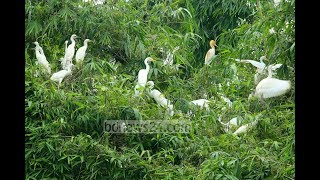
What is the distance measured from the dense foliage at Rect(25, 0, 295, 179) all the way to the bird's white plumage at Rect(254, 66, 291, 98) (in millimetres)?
38

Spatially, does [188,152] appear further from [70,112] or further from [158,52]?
[158,52]

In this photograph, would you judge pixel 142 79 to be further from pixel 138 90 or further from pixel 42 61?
pixel 42 61

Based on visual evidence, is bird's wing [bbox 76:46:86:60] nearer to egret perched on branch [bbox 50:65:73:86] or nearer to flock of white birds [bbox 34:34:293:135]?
flock of white birds [bbox 34:34:293:135]

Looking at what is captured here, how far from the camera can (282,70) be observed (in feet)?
8.05

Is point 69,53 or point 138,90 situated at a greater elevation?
point 69,53

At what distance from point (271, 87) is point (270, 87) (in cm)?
2

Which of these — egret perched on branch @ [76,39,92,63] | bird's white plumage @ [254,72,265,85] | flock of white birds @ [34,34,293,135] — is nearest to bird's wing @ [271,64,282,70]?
flock of white birds @ [34,34,293,135]

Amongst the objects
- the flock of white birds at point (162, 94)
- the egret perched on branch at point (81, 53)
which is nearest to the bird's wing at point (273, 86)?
the flock of white birds at point (162, 94)

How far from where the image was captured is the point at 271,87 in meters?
2.86

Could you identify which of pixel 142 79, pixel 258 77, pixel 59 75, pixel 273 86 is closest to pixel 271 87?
pixel 273 86

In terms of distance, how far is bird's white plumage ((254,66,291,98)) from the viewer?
282 centimetres

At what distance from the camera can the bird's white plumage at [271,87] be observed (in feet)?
9.24
